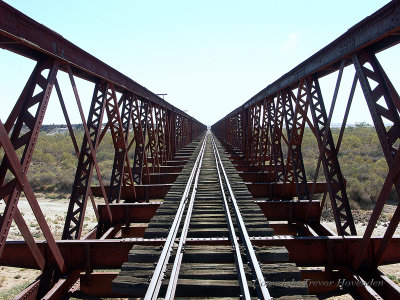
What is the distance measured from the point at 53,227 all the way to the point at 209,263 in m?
12.4

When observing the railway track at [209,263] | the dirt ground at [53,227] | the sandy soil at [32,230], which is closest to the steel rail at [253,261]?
the railway track at [209,263]

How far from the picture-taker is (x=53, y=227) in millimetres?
14859

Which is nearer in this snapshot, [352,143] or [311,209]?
[311,209]

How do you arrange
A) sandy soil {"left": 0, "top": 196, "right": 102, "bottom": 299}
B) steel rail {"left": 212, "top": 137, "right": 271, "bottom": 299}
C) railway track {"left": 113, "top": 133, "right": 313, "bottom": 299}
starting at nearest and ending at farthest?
1. steel rail {"left": 212, "top": 137, "right": 271, "bottom": 299}
2. railway track {"left": 113, "top": 133, "right": 313, "bottom": 299}
3. sandy soil {"left": 0, "top": 196, "right": 102, "bottom": 299}

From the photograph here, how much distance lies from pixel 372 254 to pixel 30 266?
5511mm

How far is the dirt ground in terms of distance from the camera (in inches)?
374

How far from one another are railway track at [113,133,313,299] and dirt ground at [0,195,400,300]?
193cm

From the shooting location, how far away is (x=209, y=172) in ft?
42.9

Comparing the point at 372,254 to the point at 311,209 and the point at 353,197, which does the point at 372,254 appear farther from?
the point at 353,197

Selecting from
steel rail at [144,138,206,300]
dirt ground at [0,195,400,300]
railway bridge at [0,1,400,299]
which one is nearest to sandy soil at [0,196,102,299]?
dirt ground at [0,195,400,300]

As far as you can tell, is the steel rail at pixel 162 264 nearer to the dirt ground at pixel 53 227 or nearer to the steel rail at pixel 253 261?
the steel rail at pixel 253 261

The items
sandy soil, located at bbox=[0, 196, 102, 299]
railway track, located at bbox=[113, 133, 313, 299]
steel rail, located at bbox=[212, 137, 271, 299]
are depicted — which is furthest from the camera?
sandy soil, located at bbox=[0, 196, 102, 299]

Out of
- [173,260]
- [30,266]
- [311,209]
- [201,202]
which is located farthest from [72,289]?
[311,209]

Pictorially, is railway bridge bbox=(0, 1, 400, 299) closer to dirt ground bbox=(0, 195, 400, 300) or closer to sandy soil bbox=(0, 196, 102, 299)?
dirt ground bbox=(0, 195, 400, 300)
